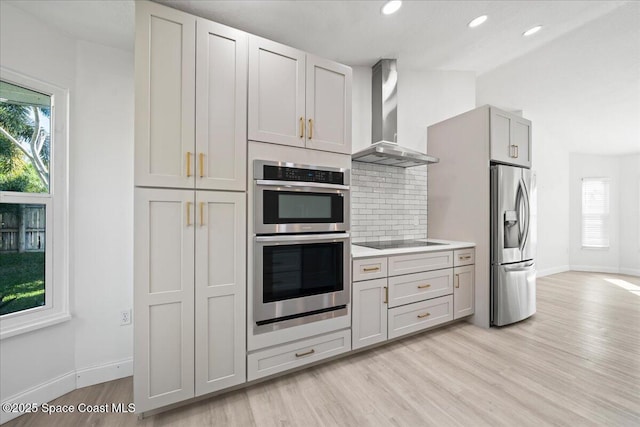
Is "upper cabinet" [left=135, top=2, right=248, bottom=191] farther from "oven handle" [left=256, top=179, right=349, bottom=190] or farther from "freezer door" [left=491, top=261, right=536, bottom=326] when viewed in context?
"freezer door" [left=491, top=261, right=536, bottom=326]

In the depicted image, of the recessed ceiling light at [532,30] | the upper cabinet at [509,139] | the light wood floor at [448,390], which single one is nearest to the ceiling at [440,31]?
the recessed ceiling light at [532,30]

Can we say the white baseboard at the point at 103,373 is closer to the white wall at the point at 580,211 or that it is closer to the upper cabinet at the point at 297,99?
the upper cabinet at the point at 297,99

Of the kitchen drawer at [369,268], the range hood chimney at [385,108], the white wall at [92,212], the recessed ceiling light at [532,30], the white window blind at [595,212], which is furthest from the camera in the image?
Result: the white window blind at [595,212]

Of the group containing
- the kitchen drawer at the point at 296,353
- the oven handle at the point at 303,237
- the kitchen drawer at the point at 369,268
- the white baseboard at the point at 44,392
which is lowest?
the white baseboard at the point at 44,392

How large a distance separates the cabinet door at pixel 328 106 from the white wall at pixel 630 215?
7.52 m

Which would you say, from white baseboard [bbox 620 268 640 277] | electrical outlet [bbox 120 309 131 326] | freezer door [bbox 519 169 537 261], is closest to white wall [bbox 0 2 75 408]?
electrical outlet [bbox 120 309 131 326]

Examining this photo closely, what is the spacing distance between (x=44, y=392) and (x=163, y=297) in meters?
1.13

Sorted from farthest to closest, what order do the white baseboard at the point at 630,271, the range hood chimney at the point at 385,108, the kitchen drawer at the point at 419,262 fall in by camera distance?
the white baseboard at the point at 630,271, the range hood chimney at the point at 385,108, the kitchen drawer at the point at 419,262

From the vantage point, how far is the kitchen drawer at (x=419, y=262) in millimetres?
2426

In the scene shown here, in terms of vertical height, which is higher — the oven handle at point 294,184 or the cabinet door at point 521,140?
the cabinet door at point 521,140

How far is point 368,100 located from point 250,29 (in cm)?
152

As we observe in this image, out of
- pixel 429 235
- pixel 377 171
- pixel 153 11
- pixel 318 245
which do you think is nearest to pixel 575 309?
pixel 429 235

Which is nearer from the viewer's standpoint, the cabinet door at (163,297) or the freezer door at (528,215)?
the cabinet door at (163,297)

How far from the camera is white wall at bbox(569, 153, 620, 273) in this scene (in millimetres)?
5957
